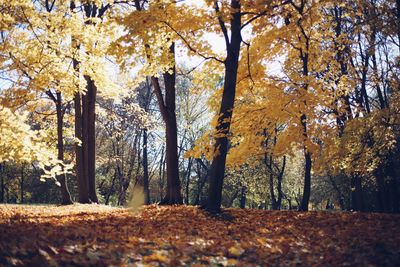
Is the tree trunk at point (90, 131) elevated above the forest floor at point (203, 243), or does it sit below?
above

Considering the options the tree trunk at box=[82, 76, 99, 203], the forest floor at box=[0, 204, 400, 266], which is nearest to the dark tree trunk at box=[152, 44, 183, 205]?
the forest floor at box=[0, 204, 400, 266]

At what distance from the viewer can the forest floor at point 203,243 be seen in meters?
4.07

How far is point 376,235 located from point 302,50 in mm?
6631

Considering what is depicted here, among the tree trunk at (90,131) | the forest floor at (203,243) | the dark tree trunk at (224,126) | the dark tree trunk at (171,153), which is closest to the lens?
the forest floor at (203,243)

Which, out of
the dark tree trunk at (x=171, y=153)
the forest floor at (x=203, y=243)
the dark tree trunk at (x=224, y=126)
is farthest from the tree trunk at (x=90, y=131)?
the forest floor at (x=203, y=243)

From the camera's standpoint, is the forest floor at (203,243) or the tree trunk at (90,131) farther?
the tree trunk at (90,131)

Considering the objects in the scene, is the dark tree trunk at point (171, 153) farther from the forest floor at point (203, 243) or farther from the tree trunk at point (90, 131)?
the tree trunk at point (90, 131)

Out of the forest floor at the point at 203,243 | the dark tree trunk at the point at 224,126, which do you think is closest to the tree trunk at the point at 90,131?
the dark tree trunk at the point at 224,126

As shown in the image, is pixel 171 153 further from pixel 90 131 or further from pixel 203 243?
pixel 203 243

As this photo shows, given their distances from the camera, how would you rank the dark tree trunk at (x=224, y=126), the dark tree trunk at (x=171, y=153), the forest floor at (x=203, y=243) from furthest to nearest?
1. the dark tree trunk at (x=171, y=153)
2. the dark tree trunk at (x=224, y=126)
3. the forest floor at (x=203, y=243)

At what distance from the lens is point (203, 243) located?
5.46 metres

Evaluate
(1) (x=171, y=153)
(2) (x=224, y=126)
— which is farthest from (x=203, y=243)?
(1) (x=171, y=153)

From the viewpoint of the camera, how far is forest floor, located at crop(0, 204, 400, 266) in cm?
407

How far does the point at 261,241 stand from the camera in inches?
226
